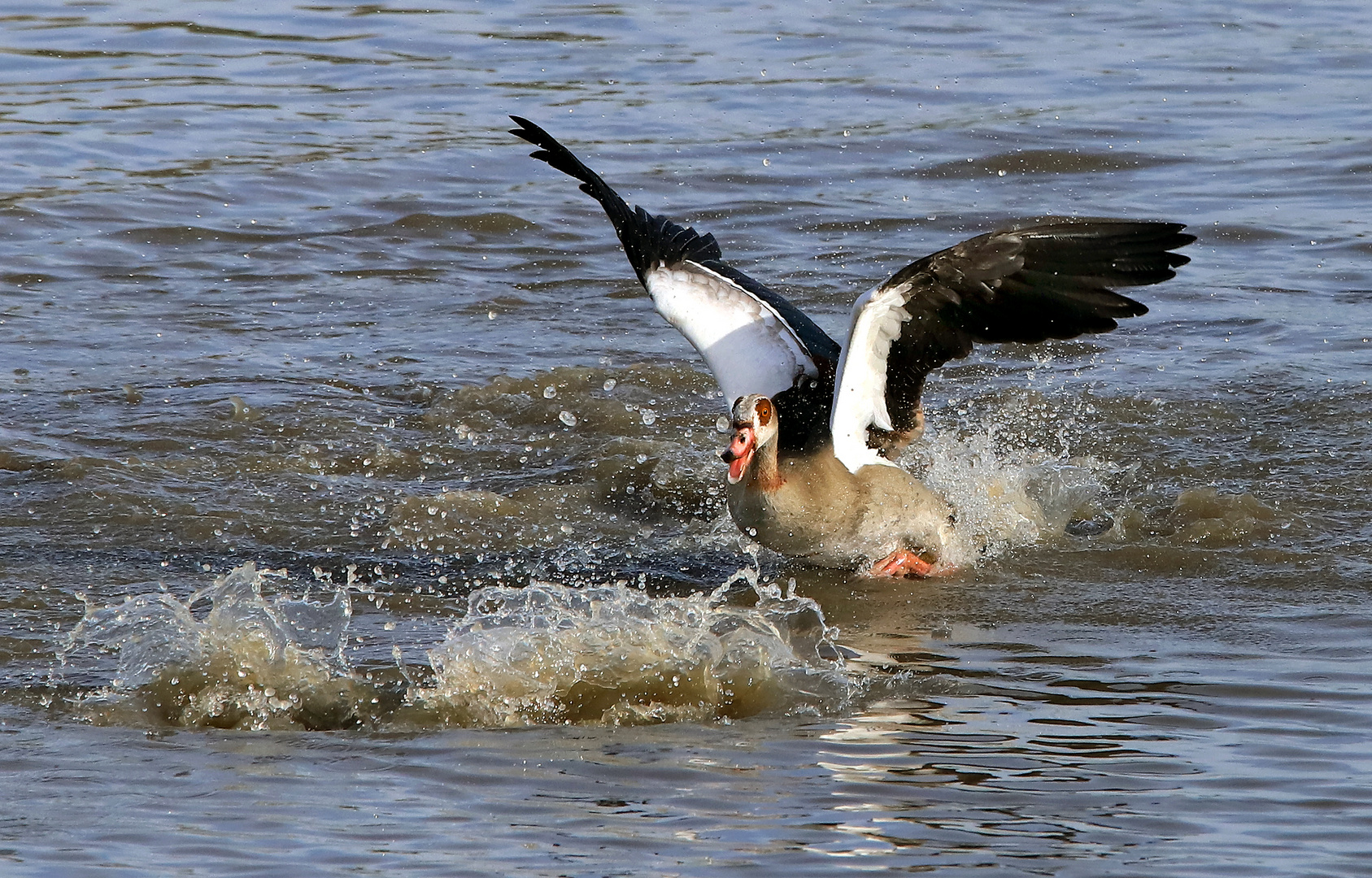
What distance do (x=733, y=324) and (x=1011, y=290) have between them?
1.44m

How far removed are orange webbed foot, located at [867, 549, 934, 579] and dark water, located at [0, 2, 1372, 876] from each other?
0.09m

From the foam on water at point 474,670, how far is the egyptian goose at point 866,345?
1.22 m

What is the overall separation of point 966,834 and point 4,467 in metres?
5.16

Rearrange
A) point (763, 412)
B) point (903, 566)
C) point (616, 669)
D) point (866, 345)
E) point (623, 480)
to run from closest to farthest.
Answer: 1. point (616, 669)
2. point (866, 345)
3. point (763, 412)
4. point (903, 566)
5. point (623, 480)

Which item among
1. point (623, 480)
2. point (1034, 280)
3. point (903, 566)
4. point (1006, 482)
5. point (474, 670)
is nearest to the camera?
point (474, 670)

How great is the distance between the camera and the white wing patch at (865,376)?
6430mm

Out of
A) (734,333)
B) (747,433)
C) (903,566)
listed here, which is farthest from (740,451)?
(734,333)

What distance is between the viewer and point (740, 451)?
6.64 metres

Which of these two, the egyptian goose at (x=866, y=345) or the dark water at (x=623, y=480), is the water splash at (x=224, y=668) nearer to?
the dark water at (x=623, y=480)

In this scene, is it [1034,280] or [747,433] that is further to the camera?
[747,433]

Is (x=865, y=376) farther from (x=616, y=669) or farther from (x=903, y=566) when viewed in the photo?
(x=616, y=669)

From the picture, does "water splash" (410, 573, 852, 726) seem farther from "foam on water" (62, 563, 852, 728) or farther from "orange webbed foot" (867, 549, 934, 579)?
"orange webbed foot" (867, 549, 934, 579)

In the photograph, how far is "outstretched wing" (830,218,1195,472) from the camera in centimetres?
632

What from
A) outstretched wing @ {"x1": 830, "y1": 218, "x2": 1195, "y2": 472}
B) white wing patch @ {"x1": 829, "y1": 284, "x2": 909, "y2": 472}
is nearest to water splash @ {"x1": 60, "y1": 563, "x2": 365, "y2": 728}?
white wing patch @ {"x1": 829, "y1": 284, "x2": 909, "y2": 472}
